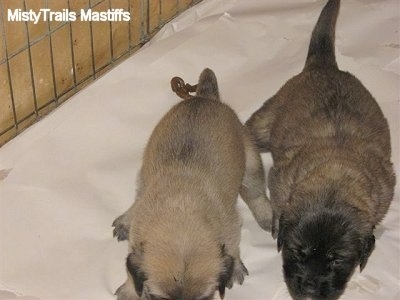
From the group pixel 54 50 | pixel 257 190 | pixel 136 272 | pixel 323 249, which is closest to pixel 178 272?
pixel 136 272

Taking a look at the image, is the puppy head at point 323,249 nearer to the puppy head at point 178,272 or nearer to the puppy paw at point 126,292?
the puppy head at point 178,272

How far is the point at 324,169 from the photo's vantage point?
3.18m

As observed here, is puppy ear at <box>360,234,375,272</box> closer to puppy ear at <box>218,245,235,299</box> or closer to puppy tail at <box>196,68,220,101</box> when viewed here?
puppy ear at <box>218,245,235,299</box>

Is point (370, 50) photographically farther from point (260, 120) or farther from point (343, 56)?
point (260, 120)

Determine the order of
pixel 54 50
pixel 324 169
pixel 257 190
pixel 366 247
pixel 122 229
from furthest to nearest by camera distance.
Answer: pixel 54 50 → pixel 257 190 → pixel 122 229 → pixel 324 169 → pixel 366 247

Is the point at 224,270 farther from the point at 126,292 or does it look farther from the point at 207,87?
the point at 207,87

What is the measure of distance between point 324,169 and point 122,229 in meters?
0.99

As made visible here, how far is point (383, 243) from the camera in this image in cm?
354

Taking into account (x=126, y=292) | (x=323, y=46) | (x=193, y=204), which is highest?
(x=323, y=46)

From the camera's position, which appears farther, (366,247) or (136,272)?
(366,247)

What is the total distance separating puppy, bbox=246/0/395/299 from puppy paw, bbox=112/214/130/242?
686mm

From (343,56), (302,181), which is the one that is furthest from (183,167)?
(343,56)

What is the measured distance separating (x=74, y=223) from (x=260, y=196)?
89cm

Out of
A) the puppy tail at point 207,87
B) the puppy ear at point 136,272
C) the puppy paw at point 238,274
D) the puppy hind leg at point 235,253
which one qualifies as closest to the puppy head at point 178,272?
the puppy ear at point 136,272
